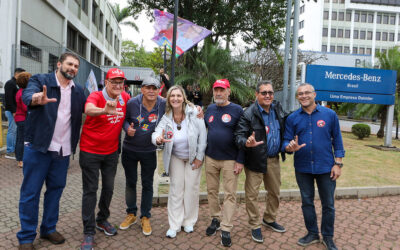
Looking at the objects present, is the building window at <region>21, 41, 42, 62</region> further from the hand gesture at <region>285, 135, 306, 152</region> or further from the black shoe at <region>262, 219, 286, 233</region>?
the hand gesture at <region>285, 135, 306, 152</region>

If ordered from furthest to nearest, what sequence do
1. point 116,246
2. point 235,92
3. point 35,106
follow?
point 235,92, point 116,246, point 35,106

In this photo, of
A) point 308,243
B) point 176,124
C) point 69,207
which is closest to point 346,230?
point 308,243

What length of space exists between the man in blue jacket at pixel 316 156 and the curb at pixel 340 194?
1.51 metres

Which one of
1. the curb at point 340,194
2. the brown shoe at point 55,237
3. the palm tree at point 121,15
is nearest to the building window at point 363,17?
the palm tree at point 121,15

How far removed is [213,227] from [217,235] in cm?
11

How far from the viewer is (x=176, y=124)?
12.7 ft

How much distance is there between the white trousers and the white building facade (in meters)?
62.2

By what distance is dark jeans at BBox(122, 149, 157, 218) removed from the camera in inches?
152

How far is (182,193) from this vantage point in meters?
3.98

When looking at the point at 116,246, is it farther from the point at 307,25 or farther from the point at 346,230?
the point at 307,25

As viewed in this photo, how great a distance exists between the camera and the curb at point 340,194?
4972 mm

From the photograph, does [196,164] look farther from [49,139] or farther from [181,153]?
[49,139]

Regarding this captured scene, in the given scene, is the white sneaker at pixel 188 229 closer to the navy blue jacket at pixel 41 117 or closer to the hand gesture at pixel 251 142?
the hand gesture at pixel 251 142

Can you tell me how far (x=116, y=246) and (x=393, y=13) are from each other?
242 feet
